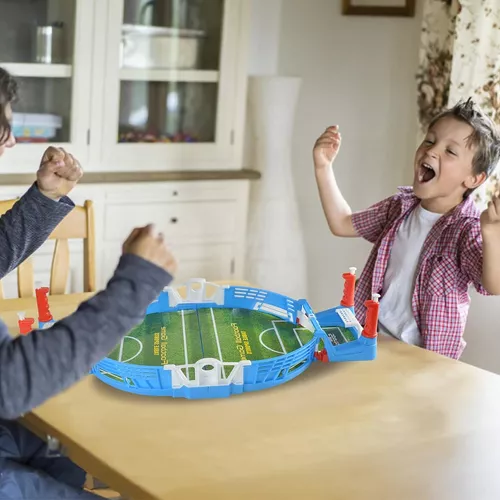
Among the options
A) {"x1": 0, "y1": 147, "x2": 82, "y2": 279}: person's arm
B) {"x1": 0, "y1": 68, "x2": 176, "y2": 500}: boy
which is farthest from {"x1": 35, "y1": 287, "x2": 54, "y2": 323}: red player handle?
{"x1": 0, "y1": 68, "x2": 176, "y2": 500}: boy

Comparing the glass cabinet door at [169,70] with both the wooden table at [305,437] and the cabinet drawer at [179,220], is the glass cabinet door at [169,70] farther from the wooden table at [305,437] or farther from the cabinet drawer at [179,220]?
the wooden table at [305,437]

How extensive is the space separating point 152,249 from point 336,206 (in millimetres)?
1167

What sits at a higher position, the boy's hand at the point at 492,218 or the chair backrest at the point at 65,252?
the boy's hand at the point at 492,218

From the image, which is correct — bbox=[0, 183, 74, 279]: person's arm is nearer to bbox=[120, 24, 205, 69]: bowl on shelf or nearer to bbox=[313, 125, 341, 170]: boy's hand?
bbox=[313, 125, 341, 170]: boy's hand

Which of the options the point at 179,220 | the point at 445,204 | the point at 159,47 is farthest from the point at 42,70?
the point at 445,204

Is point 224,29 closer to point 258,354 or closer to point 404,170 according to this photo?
point 404,170

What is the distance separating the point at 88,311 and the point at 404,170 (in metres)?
2.39

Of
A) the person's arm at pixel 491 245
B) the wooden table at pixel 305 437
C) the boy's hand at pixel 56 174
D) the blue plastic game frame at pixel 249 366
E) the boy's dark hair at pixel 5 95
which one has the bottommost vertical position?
the wooden table at pixel 305 437

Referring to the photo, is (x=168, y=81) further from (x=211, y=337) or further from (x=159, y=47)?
(x=211, y=337)

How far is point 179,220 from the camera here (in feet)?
10.9

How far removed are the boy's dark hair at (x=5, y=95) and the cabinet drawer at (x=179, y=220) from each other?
1858 mm

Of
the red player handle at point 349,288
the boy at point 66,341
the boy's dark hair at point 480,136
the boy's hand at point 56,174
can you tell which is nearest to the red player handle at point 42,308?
the boy's hand at point 56,174

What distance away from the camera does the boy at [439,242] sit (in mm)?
2061

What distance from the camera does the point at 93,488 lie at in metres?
1.88
